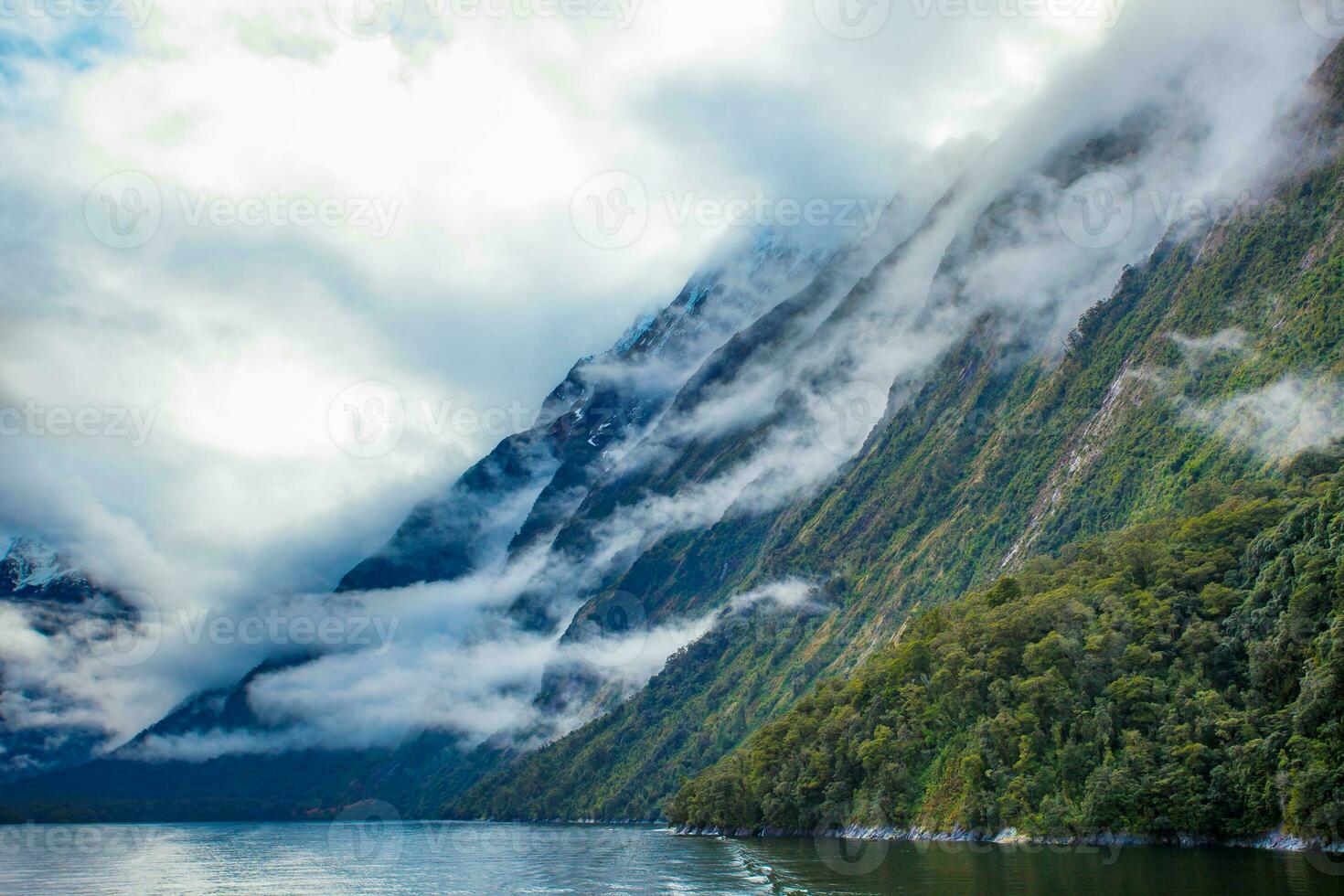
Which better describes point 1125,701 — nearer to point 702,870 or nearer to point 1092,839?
point 1092,839

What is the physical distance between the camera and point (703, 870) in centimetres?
12212

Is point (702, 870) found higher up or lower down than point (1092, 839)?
lower down

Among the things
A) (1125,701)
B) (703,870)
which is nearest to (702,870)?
(703,870)

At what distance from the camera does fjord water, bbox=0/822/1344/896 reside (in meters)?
79.8

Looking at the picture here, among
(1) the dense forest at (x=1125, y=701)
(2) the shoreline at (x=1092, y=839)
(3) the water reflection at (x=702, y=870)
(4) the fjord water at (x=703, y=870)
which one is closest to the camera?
(4) the fjord water at (x=703, y=870)

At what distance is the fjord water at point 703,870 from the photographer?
79.8 metres

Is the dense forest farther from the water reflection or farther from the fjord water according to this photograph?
the fjord water

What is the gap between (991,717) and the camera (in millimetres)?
142625

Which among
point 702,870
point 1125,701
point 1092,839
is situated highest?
point 1125,701

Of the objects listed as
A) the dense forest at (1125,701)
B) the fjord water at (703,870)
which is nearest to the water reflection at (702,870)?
the fjord water at (703,870)

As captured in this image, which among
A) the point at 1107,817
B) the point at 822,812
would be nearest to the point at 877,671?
the point at 822,812

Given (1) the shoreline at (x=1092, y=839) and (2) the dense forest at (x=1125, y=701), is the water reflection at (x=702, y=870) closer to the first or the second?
(1) the shoreline at (x=1092, y=839)

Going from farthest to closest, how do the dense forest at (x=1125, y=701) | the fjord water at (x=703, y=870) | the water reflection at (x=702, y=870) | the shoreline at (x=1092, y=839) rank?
the dense forest at (x=1125, y=701) → the shoreline at (x=1092, y=839) → the water reflection at (x=702, y=870) → the fjord water at (x=703, y=870)

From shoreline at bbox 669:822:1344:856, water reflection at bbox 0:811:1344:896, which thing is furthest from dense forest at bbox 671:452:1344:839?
water reflection at bbox 0:811:1344:896
